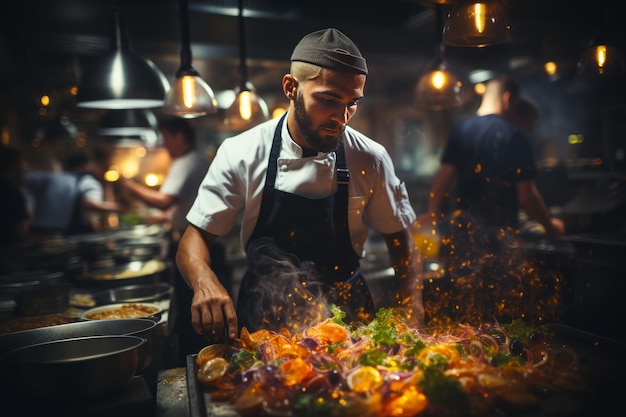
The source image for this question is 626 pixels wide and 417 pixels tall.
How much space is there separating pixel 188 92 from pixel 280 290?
1.69 meters

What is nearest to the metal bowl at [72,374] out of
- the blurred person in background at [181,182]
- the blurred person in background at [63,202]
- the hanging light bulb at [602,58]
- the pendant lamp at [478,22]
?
the pendant lamp at [478,22]

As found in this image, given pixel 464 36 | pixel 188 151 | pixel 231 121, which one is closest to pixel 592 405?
pixel 464 36

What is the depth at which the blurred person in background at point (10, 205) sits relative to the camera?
5.32m

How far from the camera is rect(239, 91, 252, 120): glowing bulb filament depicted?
4.39 meters

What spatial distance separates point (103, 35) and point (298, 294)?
394cm

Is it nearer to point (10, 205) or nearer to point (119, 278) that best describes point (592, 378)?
point (119, 278)

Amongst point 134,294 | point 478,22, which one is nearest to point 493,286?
point 478,22

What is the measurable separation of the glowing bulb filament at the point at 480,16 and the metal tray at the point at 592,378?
5.17ft

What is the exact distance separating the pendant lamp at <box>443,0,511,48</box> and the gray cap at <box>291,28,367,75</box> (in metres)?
0.71

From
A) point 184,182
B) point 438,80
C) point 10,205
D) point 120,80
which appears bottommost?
point 10,205

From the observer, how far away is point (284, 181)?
263cm

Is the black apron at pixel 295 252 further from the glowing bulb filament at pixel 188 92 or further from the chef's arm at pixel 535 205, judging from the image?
the chef's arm at pixel 535 205

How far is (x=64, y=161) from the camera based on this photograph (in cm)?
1277

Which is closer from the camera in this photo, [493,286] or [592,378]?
[592,378]
